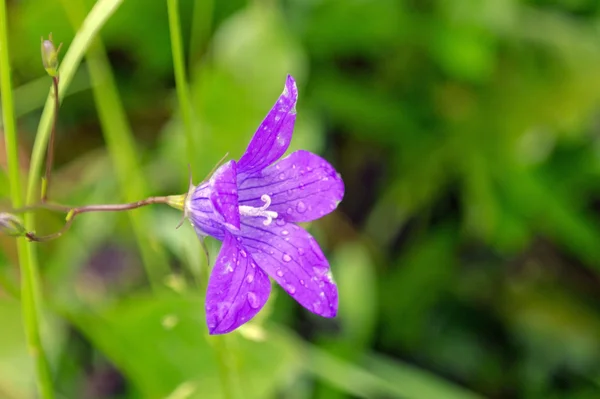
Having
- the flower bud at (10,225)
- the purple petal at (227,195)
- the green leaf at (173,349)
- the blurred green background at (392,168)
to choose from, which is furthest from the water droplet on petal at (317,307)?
the blurred green background at (392,168)

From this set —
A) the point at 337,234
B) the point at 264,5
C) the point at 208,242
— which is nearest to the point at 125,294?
the point at 208,242

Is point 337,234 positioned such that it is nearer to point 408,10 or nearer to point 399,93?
point 399,93

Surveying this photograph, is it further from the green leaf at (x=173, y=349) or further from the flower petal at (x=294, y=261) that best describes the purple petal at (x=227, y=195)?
the green leaf at (x=173, y=349)

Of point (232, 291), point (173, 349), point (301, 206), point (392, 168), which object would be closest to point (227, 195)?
point (232, 291)

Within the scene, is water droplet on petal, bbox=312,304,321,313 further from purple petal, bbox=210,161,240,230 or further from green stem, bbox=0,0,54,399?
green stem, bbox=0,0,54,399

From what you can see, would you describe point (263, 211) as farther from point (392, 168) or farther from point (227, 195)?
point (392, 168)

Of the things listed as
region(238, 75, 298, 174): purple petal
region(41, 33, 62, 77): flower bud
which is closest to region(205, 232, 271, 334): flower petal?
region(238, 75, 298, 174): purple petal
